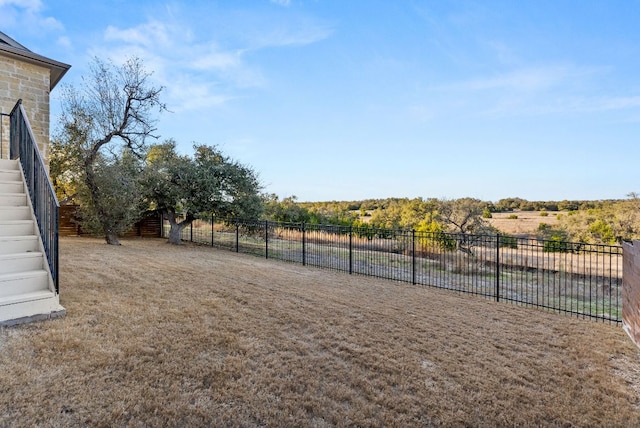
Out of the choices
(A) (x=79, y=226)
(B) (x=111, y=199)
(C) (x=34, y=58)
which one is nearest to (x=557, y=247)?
(C) (x=34, y=58)

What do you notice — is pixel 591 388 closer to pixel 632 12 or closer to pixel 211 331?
pixel 211 331

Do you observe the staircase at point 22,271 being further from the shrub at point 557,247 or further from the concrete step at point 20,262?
the shrub at point 557,247

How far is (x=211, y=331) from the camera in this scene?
358cm

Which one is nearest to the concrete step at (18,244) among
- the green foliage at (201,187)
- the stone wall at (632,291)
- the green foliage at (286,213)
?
the stone wall at (632,291)

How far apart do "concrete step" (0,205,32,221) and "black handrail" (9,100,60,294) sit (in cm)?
10

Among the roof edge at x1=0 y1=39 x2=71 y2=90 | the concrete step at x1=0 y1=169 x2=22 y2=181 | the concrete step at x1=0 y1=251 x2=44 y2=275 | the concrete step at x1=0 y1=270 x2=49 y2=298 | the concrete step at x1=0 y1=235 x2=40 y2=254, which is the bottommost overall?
the concrete step at x1=0 y1=270 x2=49 y2=298

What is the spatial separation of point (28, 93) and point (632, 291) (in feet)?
41.7

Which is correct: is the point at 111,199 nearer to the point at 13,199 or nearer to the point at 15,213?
the point at 13,199

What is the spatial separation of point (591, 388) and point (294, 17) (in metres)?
10.1

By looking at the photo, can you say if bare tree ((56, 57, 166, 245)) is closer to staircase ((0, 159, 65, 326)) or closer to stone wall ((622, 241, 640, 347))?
staircase ((0, 159, 65, 326))

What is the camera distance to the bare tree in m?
11.6

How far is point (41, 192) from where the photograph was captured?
14.2 feet

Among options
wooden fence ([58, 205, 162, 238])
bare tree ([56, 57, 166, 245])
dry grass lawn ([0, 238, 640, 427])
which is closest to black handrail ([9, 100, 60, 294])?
dry grass lawn ([0, 238, 640, 427])

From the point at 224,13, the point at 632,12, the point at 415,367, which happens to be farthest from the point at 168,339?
the point at 632,12
